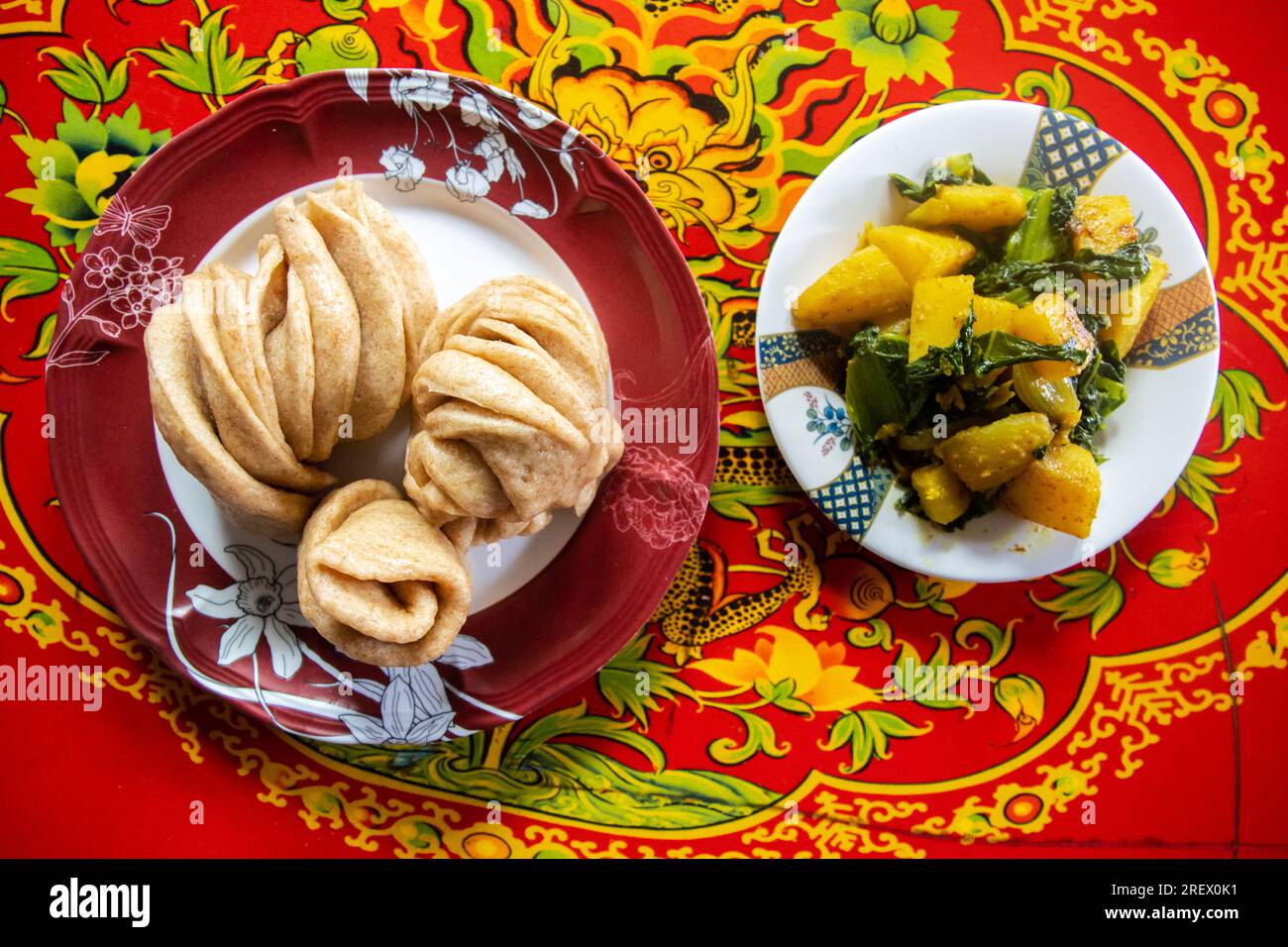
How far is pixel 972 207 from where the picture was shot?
2109 mm

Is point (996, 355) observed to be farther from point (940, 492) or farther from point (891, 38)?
point (891, 38)

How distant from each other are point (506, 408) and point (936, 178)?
1.23m

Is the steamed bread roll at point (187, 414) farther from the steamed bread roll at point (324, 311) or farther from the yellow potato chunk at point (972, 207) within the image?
the yellow potato chunk at point (972, 207)

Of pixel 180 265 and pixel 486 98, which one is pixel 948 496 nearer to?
pixel 486 98

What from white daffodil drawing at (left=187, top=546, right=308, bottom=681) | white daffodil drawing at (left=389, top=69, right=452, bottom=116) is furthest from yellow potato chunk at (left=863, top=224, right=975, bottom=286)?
white daffodil drawing at (left=187, top=546, right=308, bottom=681)

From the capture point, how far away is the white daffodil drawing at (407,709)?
2088mm

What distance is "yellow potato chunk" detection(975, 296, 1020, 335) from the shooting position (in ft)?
6.57

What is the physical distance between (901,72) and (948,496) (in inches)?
44.6

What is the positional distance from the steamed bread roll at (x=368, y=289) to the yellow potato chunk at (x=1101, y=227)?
158cm

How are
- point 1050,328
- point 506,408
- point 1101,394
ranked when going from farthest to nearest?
point 1101,394 < point 1050,328 < point 506,408

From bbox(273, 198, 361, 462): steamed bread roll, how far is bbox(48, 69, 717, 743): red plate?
13.9 inches

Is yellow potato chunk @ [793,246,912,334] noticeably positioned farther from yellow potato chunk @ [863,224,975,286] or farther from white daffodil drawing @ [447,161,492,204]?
white daffodil drawing @ [447,161,492,204]

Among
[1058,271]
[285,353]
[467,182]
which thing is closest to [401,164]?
[467,182]

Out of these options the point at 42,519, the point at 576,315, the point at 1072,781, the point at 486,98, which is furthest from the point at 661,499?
the point at 42,519
